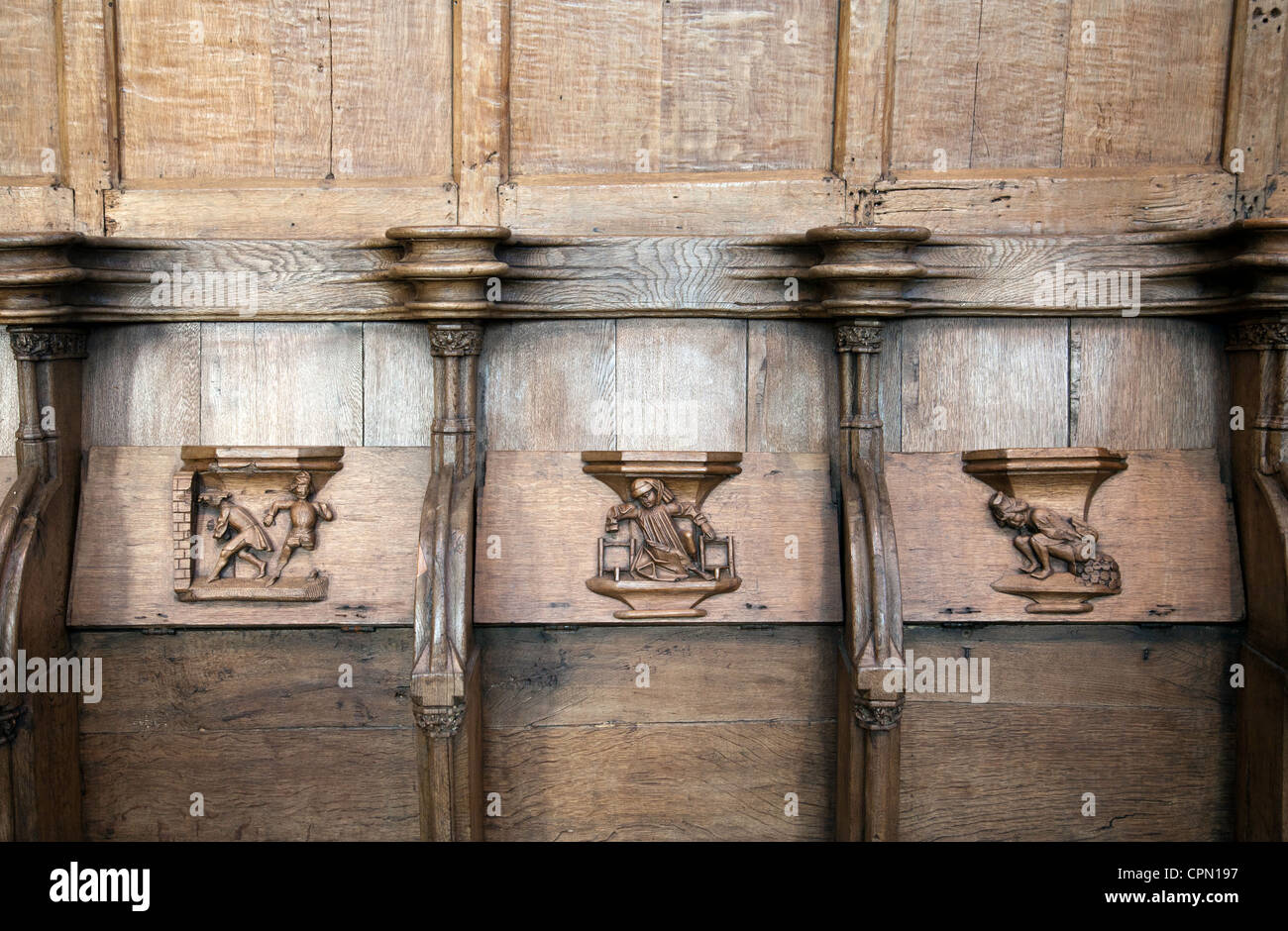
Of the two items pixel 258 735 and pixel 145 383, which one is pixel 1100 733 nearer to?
pixel 258 735

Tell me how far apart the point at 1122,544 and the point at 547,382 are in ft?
5.16

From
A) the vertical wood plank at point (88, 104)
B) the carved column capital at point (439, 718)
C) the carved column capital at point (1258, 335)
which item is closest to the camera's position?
the carved column capital at point (439, 718)

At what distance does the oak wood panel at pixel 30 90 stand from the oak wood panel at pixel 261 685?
133 centimetres

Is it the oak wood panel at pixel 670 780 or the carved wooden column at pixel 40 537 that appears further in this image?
the oak wood panel at pixel 670 780

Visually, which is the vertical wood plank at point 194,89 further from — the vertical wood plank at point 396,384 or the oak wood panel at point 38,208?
the vertical wood plank at point 396,384

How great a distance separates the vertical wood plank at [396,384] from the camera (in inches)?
106

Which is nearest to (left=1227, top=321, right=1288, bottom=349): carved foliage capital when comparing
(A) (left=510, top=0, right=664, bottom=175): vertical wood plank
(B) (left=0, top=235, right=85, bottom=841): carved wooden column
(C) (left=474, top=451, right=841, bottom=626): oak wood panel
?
(C) (left=474, top=451, right=841, bottom=626): oak wood panel

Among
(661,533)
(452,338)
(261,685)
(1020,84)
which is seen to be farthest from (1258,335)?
(261,685)

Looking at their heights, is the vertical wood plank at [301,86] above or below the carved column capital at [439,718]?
above

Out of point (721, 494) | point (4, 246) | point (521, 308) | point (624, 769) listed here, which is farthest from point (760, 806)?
point (4, 246)

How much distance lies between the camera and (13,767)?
2441mm

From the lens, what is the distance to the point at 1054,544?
2.58m

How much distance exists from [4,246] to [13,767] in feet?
4.17

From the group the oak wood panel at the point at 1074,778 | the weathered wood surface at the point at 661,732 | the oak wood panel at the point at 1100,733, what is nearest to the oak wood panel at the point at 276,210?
the weathered wood surface at the point at 661,732
